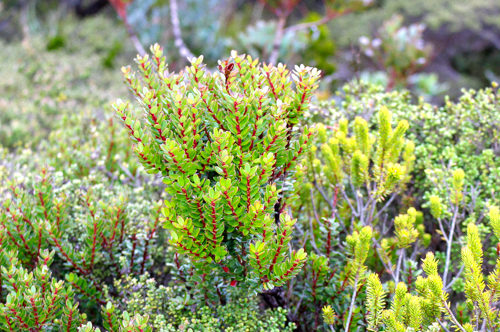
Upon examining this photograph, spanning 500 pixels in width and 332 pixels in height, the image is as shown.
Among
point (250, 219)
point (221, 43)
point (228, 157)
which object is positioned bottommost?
point (250, 219)

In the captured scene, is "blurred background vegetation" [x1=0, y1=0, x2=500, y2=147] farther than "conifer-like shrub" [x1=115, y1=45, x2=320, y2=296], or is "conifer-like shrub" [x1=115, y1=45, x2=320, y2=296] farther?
"blurred background vegetation" [x1=0, y1=0, x2=500, y2=147]

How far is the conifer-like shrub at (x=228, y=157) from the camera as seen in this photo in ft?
5.50

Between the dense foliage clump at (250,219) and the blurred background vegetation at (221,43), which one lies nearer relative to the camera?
the dense foliage clump at (250,219)

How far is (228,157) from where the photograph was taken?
163cm

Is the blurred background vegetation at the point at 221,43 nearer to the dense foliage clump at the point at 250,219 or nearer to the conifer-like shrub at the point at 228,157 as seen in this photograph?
the dense foliage clump at the point at 250,219

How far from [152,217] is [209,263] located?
60 cm

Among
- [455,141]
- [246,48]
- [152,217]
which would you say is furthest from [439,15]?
[152,217]

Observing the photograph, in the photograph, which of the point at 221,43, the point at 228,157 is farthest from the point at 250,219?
the point at 221,43

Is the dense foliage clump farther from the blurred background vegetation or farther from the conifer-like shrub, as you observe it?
the blurred background vegetation

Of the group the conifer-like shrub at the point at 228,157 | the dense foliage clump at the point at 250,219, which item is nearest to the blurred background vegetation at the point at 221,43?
the dense foliage clump at the point at 250,219

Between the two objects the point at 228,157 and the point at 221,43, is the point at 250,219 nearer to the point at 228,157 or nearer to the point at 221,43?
the point at 228,157

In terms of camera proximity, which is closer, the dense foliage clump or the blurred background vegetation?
the dense foliage clump

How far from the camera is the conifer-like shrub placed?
5.50 feet

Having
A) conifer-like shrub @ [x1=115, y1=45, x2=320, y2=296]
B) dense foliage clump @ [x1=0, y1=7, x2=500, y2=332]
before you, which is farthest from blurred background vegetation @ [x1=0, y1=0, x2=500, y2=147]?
conifer-like shrub @ [x1=115, y1=45, x2=320, y2=296]
